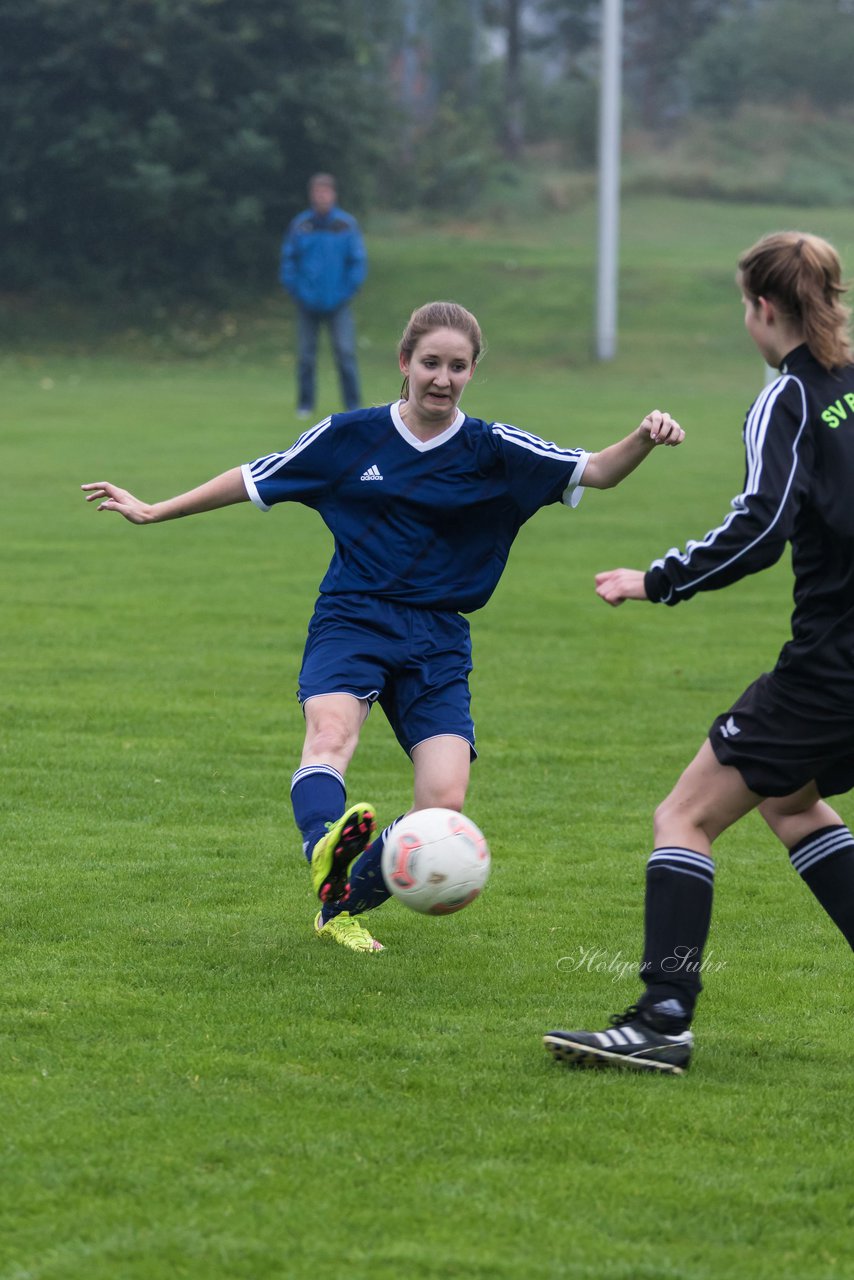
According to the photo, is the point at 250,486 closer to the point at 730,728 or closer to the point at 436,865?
the point at 436,865

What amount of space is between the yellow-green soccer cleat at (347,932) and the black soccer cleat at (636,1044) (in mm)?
1019

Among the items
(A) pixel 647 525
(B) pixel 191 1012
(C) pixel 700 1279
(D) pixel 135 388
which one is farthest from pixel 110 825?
(D) pixel 135 388

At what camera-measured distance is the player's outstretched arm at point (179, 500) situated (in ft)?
16.4

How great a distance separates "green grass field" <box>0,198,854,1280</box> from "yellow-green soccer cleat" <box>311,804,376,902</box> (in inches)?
10.3

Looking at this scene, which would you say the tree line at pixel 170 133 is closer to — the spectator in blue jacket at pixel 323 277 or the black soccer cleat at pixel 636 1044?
the spectator in blue jacket at pixel 323 277

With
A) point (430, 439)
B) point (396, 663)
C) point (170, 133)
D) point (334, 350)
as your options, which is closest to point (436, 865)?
point (396, 663)

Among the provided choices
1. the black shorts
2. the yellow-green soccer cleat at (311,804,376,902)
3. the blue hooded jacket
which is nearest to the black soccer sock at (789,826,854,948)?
the black shorts

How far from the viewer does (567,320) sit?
1185 inches

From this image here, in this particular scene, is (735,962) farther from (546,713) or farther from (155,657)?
(155,657)

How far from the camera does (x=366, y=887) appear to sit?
489cm

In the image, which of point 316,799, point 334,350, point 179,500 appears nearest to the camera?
point 316,799

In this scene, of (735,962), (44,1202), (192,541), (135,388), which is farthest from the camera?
(135,388)

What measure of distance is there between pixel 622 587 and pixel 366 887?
139cm

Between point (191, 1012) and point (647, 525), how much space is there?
973cm
